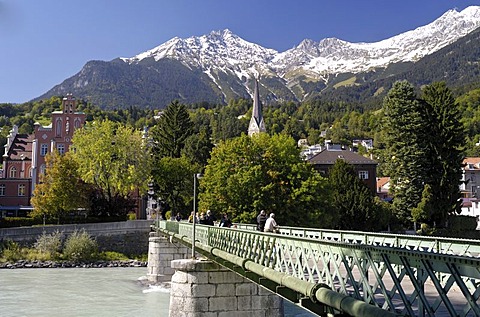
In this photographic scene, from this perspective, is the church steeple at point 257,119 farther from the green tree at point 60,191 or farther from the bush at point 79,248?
the bush at point 79,248

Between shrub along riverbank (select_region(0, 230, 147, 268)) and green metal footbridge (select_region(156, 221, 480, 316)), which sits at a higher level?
green metal footbridge (select_region(156, 221, 480, 316))

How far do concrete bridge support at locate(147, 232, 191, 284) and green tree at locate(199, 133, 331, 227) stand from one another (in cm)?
569

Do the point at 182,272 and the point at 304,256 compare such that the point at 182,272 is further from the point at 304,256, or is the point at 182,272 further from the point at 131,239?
the point at 131,239

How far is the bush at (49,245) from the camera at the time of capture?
52.7m

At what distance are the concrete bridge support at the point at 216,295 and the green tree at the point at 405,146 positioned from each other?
38248mm

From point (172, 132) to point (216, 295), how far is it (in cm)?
6581

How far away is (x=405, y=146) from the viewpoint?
5450 centimetres

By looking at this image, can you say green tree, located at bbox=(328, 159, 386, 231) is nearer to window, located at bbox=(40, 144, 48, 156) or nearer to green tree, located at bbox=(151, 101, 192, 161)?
green tree, located at bbox=(151, 101, 192, 161)

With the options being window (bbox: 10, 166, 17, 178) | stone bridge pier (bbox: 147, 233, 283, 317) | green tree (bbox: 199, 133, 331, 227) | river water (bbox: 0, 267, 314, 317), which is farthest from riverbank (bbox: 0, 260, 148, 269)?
stone bridge pier (bbox: 147, 233, 283, 317)

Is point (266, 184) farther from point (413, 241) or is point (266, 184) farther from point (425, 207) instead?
point (413, 241)

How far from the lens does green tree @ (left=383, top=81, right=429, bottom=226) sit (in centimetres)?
5388

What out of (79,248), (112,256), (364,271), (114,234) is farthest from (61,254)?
(364,271)

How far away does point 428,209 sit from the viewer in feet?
169

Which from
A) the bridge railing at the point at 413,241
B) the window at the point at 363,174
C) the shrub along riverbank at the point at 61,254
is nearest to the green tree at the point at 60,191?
the shrub along riverbank at the point at 61,254
